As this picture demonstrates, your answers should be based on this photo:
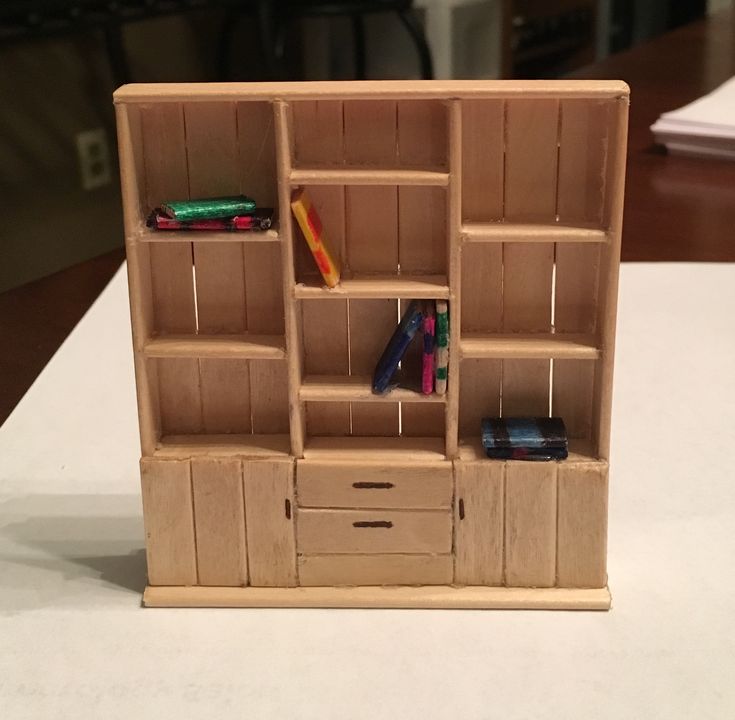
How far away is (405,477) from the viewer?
119 cm

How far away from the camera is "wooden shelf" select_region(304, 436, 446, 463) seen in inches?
47.5

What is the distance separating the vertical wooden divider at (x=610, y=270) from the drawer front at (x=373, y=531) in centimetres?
20

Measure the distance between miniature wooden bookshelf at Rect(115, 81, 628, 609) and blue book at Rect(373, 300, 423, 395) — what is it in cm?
2

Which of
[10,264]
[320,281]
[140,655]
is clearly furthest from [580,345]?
[10,264]

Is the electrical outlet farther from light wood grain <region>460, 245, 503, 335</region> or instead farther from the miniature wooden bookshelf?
light wood grain <region>460, 245, 503, 335</region>

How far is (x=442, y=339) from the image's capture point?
3.74 feet

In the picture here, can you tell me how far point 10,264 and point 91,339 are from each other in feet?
2.20

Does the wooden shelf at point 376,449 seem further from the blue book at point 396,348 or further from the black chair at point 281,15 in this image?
the black chair at point 281,15

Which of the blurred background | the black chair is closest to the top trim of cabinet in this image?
the blurred background

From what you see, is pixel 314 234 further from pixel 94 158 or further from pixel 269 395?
pixel 94 158

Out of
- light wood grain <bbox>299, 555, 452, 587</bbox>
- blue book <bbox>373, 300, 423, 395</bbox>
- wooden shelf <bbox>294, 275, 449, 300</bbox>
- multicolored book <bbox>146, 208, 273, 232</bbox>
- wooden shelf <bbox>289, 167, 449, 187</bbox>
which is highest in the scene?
wooden shelf <bbox>289, 167, 449, 187</bbox>

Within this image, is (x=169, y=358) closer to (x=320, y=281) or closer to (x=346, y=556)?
(x=320, y=281)

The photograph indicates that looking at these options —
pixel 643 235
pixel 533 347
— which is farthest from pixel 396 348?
pixel 643 235

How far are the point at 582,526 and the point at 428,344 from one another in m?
0.27
